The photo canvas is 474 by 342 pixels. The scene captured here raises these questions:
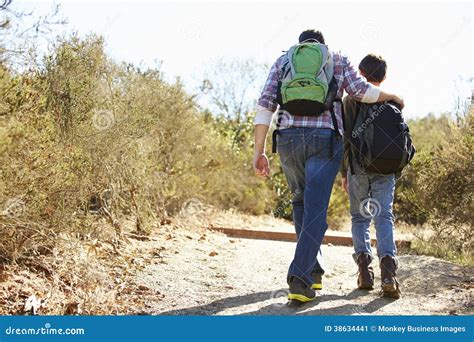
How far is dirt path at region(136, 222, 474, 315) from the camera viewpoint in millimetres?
4844

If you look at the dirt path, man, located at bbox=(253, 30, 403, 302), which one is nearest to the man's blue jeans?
man, located at bbox=(253, 30, 403, 302)

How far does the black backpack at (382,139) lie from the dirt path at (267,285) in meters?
1.03

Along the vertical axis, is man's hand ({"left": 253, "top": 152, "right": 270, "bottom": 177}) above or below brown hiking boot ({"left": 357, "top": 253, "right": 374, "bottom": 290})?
above

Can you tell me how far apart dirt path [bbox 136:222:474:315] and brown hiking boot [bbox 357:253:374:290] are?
78 millimetres

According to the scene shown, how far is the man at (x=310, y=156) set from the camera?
4840 mm

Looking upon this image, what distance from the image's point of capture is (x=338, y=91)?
498 cm

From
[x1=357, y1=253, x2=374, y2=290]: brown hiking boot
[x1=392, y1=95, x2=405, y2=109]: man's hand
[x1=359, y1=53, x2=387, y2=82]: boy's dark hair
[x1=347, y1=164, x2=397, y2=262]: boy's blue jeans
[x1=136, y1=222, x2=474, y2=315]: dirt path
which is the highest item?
[x1=359, y1=53, x2=387, y2=82]: boy's dark hair

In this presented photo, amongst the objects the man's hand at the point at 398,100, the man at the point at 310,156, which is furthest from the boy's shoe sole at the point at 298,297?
the man's hand at the point at 398,100

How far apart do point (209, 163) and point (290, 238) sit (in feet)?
7.02

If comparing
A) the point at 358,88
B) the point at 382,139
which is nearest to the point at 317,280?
the point at 382,139

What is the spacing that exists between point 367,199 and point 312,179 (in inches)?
30.0

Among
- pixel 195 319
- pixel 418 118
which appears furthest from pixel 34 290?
pixel 418 118

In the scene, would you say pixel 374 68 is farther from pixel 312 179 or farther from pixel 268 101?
pixel 312 179

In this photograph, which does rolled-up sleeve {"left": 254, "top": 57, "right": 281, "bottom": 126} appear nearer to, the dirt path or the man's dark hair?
the man's dark hair
